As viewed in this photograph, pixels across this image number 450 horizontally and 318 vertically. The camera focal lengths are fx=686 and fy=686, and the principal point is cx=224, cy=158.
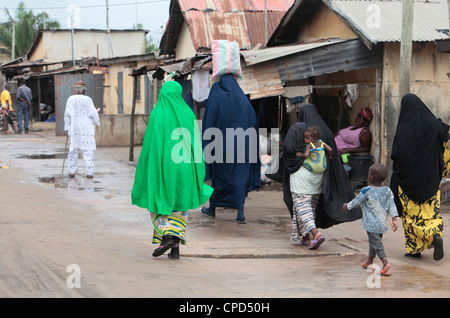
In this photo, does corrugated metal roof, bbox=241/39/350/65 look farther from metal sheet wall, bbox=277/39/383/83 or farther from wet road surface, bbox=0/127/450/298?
wet road surface, bbox=0/127/450/298

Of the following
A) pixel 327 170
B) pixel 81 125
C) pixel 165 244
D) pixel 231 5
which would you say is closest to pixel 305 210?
pixel 327 170

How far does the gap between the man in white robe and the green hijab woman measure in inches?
247

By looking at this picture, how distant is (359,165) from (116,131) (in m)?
9.60

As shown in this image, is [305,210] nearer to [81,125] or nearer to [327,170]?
[327,170]

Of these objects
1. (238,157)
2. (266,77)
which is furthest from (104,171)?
(238,157)

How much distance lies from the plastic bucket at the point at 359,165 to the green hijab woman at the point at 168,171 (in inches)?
234

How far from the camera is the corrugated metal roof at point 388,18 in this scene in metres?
11.0

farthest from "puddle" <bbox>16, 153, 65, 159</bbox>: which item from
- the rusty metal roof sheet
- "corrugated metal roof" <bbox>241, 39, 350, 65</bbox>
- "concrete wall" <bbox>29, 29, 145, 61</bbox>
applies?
"concrete wall" <bbox>29, 29, 145, 61</bbox>

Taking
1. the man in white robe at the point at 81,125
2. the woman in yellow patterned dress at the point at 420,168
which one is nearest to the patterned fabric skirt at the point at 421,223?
the woman in yellow patterned dress at the point at 420,168

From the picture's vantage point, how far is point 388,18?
38.7 ft

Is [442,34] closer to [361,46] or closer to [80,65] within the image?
[361,46]

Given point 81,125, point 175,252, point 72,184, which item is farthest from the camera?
point 81,125

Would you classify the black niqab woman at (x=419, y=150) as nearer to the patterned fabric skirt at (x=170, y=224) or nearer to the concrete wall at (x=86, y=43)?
the patterned fabric skirt at (x=170, y=224)
